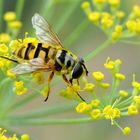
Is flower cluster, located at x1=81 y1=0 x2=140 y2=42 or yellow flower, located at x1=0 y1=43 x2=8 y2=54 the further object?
flower cluster, located at x1=81 y1=0 x2=140 y2=42

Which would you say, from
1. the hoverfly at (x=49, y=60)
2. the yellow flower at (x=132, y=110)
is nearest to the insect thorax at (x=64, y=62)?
the hoverfly at (x=49, y=60)

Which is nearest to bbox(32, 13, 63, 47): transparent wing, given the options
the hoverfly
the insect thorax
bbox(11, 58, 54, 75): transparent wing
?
the hoverfly

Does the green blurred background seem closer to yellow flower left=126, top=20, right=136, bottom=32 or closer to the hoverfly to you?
yellow flower left=126, top=20, right=136, bottom=32

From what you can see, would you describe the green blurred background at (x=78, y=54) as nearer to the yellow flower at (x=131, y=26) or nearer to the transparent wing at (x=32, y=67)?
the yellow flower at (x=131, y=26)

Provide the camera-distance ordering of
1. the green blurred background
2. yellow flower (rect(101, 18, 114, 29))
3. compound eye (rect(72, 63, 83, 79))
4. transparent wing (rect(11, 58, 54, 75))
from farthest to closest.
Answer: the green blurred background < yellow flower (rect(101, 18, 114, 29)) < compound eye (rect(72, 63, 83, 79)) < transparent wing (rect(11, 58, 54, 75))

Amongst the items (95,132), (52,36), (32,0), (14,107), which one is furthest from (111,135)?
(52,36)

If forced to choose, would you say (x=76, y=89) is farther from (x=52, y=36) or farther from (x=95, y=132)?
(x=95, y=132)
